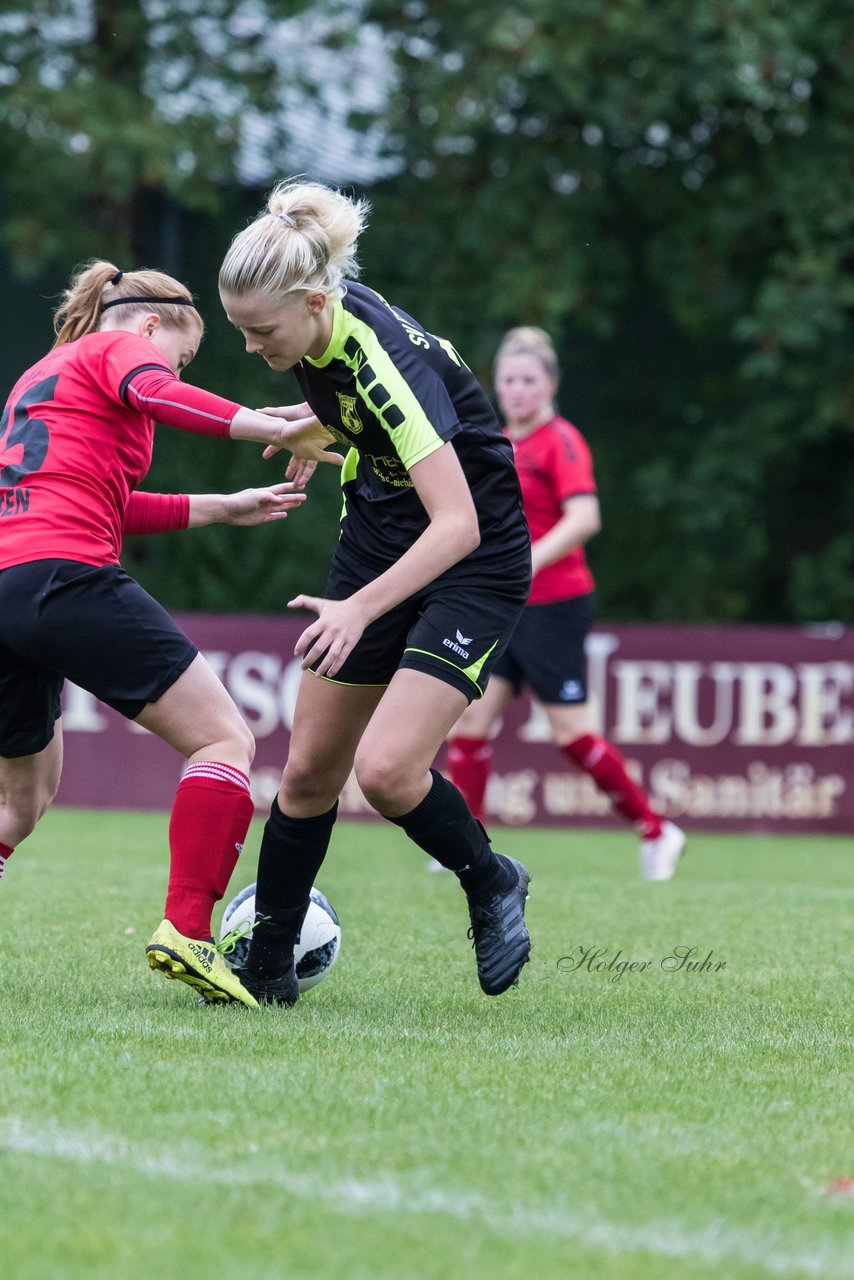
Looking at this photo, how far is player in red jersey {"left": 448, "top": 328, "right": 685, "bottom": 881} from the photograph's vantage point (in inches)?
313

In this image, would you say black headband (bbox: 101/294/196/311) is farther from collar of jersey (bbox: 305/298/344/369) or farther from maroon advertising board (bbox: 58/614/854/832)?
maroon advertising board (bbox: 58/614/854/832)

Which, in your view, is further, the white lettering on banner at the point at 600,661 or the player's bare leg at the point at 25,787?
the white lettering on banner at the point at 600,661

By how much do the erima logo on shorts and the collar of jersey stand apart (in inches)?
28.4

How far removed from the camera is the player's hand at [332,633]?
3676 mm

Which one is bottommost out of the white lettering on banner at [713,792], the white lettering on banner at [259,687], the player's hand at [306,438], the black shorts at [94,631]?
the white lettering on banner at [713,792]

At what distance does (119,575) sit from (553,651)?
4161 mm

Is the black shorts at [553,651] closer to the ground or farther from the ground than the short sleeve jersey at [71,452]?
closer to the ground

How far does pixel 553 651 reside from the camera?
804 cm

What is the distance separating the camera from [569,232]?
1563 cm

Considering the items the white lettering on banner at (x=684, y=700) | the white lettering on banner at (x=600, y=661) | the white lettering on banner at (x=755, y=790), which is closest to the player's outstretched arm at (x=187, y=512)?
the white lettering on banner at (x=684, y=700)

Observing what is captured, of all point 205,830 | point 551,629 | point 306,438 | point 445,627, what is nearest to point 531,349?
point 551,629

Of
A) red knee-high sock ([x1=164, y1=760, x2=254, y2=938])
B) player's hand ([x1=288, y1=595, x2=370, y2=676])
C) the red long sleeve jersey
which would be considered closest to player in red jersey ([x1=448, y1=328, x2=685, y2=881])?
red knee-high sock ([x1=164, y1=760, x2=254, y2=938])

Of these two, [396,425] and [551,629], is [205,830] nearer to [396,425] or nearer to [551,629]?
[396,425]

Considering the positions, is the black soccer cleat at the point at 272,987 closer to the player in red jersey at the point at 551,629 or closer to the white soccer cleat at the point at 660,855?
the player in red jersey at the point at 551,629
